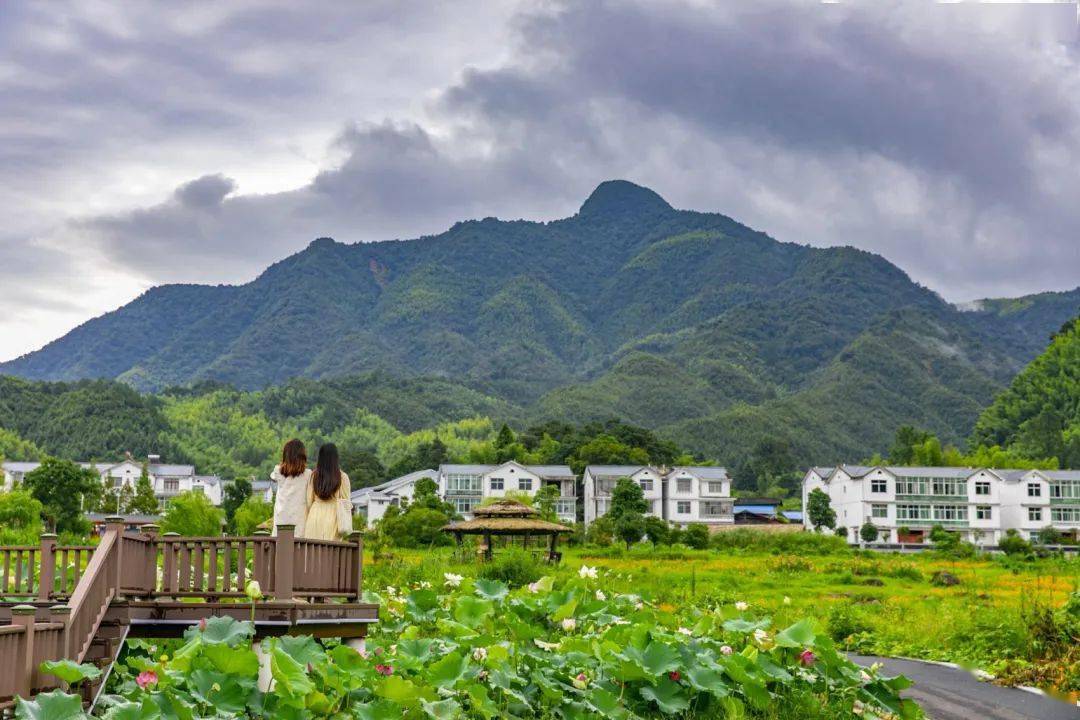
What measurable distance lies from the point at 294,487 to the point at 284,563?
56.1 inches

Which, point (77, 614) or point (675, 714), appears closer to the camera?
point (77, 614)

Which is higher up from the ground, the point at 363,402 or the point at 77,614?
the point at 363,402

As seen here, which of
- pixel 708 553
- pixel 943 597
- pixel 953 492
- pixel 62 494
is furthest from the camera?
pixel 953 492

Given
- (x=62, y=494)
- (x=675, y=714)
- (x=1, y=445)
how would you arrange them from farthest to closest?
(x=1, y=445) < (x=62, y=494) < (x=675, y=714)

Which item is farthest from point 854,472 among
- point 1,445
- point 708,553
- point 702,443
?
point 1,445

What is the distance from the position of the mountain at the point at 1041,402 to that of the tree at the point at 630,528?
67.8 meters

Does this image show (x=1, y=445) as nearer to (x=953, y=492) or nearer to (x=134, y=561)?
(x=953, y=492)

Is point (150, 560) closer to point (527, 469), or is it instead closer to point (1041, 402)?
point (527, 469)

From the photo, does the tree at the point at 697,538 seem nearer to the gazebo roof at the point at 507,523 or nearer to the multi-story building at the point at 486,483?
the gazebo roof at the point at 507,523

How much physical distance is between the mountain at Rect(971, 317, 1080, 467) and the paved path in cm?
10281

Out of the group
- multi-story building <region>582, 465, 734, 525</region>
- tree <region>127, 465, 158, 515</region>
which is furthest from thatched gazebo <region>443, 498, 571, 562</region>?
multi-story building <region>582, 465, 734, 525</region>

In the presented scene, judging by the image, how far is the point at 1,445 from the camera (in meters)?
111

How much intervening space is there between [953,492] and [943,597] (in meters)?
52.2

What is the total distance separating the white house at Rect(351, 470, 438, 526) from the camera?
250 ft
